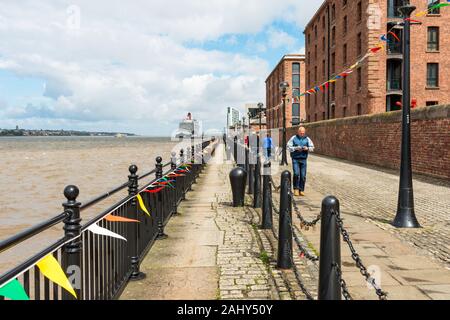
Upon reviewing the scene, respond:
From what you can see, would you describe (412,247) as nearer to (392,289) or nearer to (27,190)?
(392,289)

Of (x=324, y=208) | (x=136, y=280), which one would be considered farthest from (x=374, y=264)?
(x=136, y=280)

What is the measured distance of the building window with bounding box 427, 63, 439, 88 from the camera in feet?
105

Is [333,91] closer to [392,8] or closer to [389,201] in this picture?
[392,8]

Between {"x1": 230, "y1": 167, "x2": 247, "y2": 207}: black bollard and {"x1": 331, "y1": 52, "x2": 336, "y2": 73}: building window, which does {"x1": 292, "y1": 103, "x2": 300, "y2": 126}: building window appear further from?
{"x1": 230, "y1": 167, "x2": 247, "y2": 207}: black bollard

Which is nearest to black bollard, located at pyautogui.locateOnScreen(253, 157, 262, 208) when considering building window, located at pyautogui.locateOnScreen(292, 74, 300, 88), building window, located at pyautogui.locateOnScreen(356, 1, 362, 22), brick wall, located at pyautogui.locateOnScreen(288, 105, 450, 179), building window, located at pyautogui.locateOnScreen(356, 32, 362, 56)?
brick wall, located at pyautogui.locateOnScreen(288, 105, 450, 179)

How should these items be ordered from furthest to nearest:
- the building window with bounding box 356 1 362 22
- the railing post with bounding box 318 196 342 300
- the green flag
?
the building window with bounding box 356 1 362 22, the railing post with bounding box 318 196 342 300, the green flag

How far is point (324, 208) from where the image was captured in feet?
10.3

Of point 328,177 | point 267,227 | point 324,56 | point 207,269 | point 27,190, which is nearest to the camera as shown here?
point 207,269

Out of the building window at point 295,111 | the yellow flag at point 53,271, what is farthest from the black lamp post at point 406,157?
the building window at point 295,111

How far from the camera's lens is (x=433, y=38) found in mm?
31547

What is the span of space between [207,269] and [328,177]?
11.6m

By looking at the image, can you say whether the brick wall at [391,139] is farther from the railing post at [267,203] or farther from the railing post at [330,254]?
the railing post at [330,254]

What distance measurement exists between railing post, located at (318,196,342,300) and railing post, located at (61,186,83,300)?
1.97 meters

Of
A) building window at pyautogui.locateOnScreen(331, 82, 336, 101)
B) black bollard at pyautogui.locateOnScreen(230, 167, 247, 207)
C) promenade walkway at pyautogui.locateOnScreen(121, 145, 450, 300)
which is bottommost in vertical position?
promenade walkway at pyautogui.locateOnScreen(121, 145, 450, 300)
